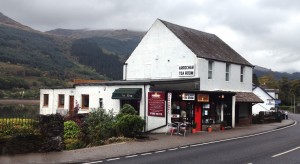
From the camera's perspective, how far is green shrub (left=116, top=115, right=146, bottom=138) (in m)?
22.5

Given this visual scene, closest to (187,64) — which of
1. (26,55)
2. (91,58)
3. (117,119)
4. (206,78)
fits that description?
(206,78)

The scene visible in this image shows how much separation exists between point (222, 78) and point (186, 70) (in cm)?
436

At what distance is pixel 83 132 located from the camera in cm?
2302

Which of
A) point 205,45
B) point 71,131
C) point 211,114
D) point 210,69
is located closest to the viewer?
point 71,131

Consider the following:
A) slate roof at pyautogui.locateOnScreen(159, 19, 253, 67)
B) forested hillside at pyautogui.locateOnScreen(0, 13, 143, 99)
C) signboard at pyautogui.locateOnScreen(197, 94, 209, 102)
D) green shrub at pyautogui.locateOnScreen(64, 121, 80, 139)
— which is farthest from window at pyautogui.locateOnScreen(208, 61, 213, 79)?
forested hillside at pyautogui.locateOnScreen(0, 13, 143, 99)

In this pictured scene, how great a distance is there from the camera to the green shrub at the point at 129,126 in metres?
22.5

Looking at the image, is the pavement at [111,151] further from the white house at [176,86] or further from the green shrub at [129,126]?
the white house at [176,86]

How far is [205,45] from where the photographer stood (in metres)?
36.3

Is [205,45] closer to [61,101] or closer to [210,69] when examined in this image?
[210,69]

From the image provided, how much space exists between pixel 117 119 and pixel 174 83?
6312mm

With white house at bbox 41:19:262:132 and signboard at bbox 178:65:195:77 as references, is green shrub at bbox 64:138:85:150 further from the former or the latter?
signboard at bbox 178:65:195:77

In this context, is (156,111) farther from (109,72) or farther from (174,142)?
(109,72)

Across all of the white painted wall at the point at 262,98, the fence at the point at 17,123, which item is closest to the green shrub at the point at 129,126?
the fence at the point at 17,123

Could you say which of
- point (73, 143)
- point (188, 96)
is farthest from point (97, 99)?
point (73, 143)
